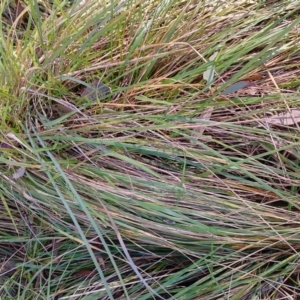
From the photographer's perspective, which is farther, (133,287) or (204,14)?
(204,14)

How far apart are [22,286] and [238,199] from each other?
2.11 feet

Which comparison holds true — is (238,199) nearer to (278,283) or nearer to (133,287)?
(278,283)

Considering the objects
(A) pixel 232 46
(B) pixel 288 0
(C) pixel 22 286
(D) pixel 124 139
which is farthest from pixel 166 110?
(C) pixel 22 286

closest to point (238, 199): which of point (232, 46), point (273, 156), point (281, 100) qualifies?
point (273, 156)

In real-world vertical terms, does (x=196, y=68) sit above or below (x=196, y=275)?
above

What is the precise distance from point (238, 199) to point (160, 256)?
26 centimetres

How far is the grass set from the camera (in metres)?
1.18

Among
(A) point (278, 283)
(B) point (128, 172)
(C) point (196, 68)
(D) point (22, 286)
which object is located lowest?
(A) point (278, 283)

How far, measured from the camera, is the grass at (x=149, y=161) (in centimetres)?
118

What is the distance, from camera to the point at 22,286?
1.26 m

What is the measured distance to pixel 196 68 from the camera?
1280 millimetres

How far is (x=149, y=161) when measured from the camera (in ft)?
4.11

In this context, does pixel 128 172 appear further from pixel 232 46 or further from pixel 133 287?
pixel 232 46

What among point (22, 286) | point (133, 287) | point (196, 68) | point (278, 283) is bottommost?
point (278, 283)
